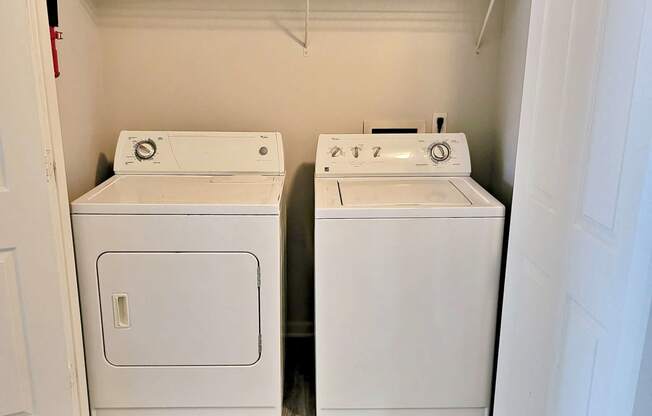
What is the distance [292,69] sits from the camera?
2.34 m

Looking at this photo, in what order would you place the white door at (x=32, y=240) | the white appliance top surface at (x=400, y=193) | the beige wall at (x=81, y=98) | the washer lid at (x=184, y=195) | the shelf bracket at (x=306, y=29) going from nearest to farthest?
1. the white door at (x=32, y=240)
2. the washer lid at (x=184, y=195)
3. the white appliance top surface at (x=400, y=193)
4. the beige wall at (x=81, y=98)
5. the shelf bracket at (x=306, y=29)

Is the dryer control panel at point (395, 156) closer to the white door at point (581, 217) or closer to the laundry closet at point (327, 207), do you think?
the laundry closet at point (327, 207)

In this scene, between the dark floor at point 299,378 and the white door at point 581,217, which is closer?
the white door at point 581,217

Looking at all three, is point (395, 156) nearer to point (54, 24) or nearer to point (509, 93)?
point (509, 93)

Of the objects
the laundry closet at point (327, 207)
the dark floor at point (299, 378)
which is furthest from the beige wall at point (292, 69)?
the dark floor at point (299, 378)

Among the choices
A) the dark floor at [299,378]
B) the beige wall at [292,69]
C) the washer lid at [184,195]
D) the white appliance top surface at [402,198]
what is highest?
the beige wall at [292,69]

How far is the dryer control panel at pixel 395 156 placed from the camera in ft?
7.19

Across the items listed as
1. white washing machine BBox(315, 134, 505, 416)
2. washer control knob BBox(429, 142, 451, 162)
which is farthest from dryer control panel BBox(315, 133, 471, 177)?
white washing machine BBox(315, 134, 505, 416)

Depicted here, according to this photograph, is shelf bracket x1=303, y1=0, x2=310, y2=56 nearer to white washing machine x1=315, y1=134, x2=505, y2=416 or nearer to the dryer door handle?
white washing machine x1=315, y1=134, x2=505, y2=416

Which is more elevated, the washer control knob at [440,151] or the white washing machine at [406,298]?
the washer control knob at [440,151]

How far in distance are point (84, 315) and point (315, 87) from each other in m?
1.29

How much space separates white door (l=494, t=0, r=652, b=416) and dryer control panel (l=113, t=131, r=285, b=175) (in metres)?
1.05

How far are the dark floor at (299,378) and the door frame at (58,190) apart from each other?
754 mm

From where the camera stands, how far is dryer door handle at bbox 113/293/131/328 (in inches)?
70.5
